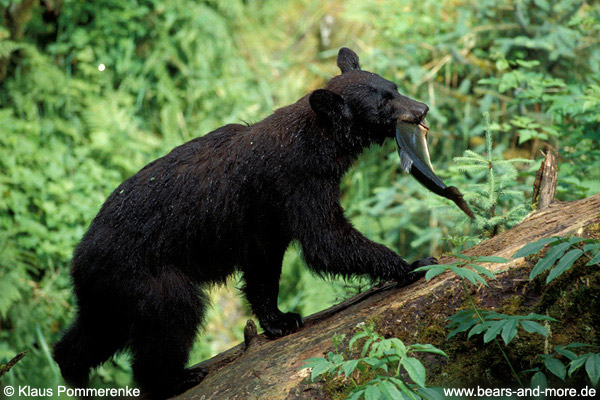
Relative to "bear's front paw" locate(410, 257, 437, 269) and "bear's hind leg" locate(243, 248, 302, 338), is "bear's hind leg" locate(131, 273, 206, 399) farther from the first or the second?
"bear's front paw" locate(410, 257, 437, 269)

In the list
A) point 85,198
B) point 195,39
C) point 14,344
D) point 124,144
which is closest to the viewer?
point 14,344

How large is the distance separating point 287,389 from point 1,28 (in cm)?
546

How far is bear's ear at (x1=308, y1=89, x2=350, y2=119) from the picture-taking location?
3.48 metres

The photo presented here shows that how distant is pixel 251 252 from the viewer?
3836 mm

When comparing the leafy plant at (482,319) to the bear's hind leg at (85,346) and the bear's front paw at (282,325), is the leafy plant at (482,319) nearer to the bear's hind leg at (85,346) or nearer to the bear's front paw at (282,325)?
the bear's front paw at (282,325)

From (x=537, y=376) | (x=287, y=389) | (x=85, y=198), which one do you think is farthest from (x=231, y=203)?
(x=85, y=198)

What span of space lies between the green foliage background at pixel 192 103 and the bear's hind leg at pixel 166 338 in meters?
2.36

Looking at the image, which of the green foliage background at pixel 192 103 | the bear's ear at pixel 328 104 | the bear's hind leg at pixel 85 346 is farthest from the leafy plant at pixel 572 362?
the green foliage background at pixel 192 103

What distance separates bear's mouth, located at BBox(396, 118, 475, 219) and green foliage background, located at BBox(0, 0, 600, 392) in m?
1.89

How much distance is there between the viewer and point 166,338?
3490 mm

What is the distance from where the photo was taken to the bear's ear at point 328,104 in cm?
348

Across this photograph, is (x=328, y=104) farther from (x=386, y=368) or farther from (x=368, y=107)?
Answer: (x=386, y=368)

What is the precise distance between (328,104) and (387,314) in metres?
1.27

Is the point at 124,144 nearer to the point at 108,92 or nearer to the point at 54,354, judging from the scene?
the point at 108,92
